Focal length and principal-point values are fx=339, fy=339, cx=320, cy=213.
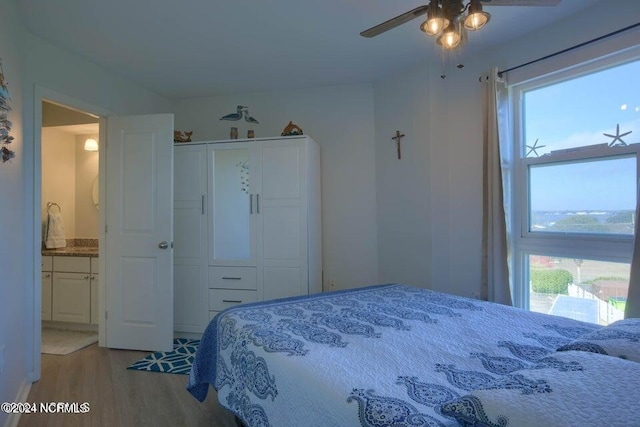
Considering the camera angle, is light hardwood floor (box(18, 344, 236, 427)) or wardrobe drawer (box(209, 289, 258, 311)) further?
wardrobe drawer (box(209, 289, 258, 311))

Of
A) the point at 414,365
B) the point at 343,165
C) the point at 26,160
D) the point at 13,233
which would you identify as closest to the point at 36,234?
the point at 13,233

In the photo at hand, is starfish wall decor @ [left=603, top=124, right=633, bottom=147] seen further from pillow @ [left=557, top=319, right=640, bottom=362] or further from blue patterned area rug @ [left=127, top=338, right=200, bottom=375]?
blue patterned area rug @ [left=127, top=338, right=200, bottom=375]

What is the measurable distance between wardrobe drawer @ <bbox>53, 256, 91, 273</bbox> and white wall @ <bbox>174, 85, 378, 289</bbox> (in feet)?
7.55

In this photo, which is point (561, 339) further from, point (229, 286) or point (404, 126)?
point (229, 286)

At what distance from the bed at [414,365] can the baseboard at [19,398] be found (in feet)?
3.42

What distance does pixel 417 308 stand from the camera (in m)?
1.79

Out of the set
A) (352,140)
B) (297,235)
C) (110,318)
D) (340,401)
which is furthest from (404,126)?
(110,318)

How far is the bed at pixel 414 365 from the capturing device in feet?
2.38

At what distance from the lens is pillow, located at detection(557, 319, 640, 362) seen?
954mm

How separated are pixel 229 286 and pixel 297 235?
2.66ft

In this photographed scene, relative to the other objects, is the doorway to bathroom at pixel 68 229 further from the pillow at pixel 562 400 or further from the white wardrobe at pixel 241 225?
the pillow at pixel 562 400

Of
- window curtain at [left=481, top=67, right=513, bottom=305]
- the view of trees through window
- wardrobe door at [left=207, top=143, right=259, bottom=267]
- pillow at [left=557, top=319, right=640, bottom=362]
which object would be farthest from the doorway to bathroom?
the view of trees through window

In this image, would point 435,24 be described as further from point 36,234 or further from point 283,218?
point 36,234

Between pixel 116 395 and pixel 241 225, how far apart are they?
1594mm
